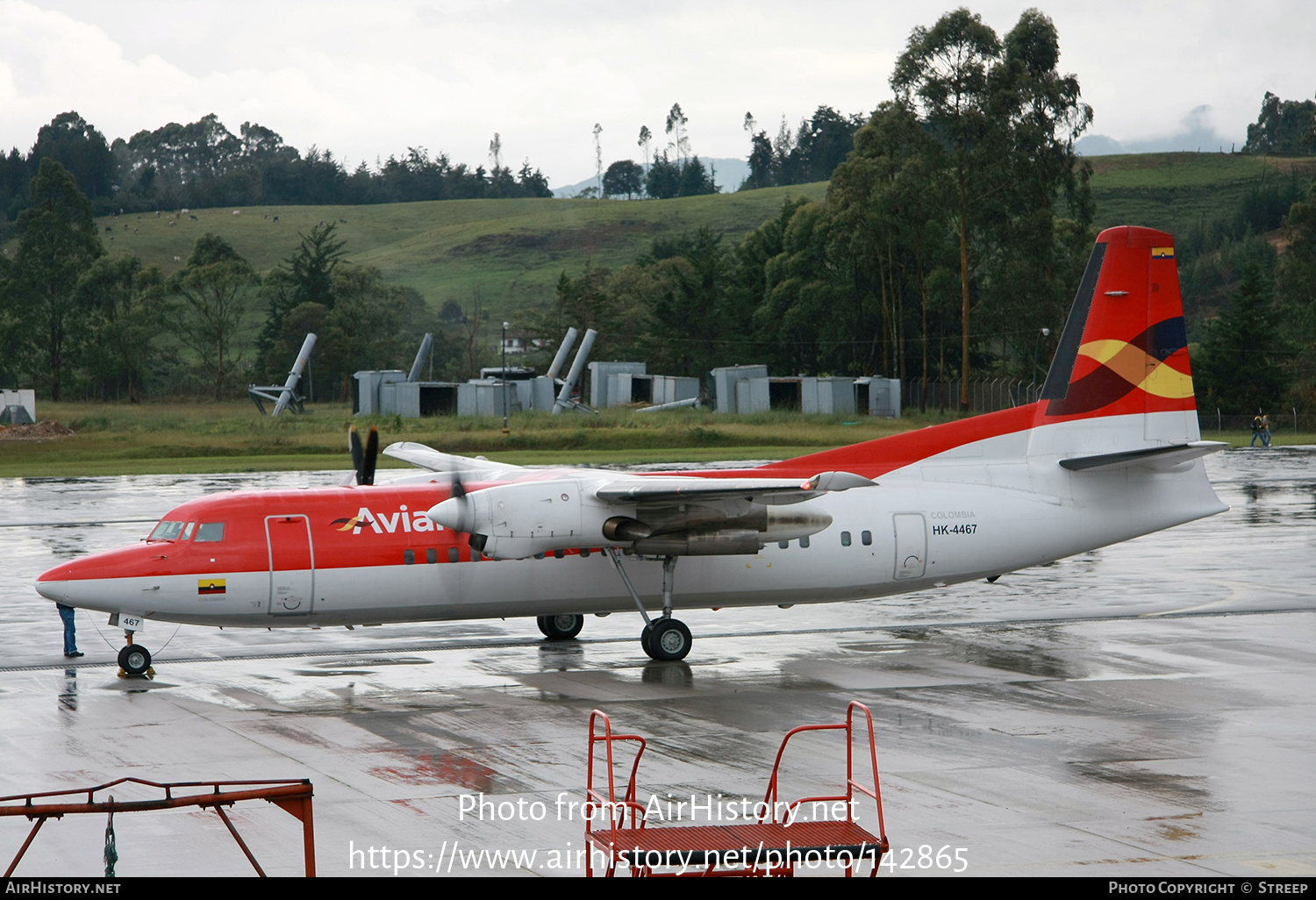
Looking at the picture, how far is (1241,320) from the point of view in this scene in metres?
86.1

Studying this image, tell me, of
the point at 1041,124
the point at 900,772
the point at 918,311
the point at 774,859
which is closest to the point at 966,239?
the point at 1041,124

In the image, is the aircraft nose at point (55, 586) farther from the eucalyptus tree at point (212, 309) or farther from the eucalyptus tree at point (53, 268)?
the eucalyptus tree at point (53, 268)

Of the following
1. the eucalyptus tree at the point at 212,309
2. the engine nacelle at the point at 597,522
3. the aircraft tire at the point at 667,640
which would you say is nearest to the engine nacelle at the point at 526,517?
the engine nacelle at the point at 597,522

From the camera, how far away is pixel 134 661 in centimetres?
1862

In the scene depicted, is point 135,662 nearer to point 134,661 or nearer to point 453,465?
point 134,661

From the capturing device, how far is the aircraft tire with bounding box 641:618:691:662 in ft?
63.3

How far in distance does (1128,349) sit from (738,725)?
10.0m

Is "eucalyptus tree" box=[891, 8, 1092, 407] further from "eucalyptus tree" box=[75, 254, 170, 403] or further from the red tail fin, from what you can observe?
"eucalyptus tree" box=[75, 254, 170, 403]

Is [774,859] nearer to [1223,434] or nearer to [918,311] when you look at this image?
[1223,434]

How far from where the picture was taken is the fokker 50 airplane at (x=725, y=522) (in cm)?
1783

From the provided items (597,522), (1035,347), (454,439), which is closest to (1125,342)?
(597,522)

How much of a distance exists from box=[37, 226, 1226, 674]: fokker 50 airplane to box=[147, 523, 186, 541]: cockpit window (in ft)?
0.12

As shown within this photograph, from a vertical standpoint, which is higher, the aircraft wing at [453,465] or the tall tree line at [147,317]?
the tall tree line at [147,317]

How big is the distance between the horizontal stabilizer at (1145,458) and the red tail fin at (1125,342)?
32.0 inches
